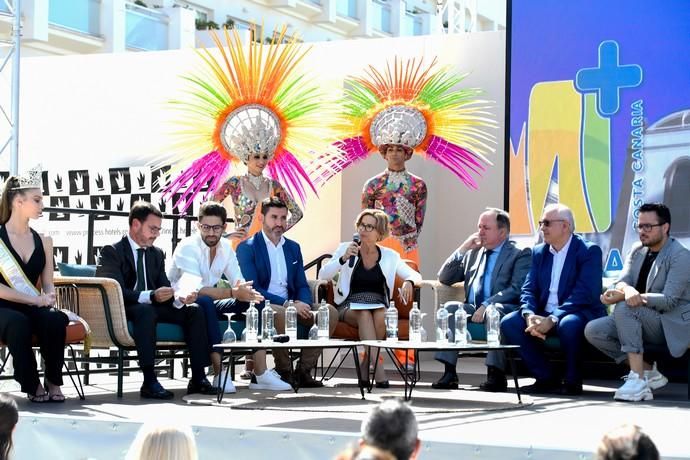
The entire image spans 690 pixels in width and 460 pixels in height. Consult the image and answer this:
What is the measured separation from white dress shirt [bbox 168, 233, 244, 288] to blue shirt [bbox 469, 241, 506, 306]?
137cm

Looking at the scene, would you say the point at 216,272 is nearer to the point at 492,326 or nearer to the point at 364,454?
the point at 492,326

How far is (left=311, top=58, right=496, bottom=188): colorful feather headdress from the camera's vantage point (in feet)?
26.3

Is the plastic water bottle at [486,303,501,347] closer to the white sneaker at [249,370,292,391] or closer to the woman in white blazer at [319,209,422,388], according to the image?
the woman in white blazer at [319,209,422,388]

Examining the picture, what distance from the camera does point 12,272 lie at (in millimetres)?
5941

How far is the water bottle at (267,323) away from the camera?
6.34 meters

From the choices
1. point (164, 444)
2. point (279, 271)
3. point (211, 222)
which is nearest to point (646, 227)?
point (279, 271)

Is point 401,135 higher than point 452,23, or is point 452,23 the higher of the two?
point 452,23

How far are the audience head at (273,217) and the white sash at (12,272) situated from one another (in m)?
1.65

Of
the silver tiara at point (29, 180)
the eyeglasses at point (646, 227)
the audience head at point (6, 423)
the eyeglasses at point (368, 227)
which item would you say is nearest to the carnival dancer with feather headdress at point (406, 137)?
the eyeglasses at point (368, 227)

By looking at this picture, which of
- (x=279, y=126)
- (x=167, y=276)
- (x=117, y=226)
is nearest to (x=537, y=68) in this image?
(x=279, y=126)

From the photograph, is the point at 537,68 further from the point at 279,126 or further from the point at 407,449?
the point at 407,449

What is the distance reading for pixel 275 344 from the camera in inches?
235

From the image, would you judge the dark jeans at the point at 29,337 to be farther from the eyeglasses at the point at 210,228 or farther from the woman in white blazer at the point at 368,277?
the woman in white blazer at the point at 368,277

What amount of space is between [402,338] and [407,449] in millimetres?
5060
